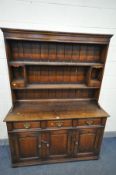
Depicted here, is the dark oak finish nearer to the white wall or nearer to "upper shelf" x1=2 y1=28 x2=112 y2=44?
"upper shelf" x1=2 y1=28 x2=112 y2=44

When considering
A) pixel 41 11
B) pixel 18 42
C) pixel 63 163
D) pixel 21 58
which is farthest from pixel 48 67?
pixel 63 163

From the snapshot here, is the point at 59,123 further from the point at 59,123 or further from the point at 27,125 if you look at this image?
the point at 27,125

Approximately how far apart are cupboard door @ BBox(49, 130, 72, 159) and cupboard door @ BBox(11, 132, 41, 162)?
20 centimetres

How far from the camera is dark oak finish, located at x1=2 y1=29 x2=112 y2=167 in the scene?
1845 millimetres

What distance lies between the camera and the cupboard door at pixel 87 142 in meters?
2.02

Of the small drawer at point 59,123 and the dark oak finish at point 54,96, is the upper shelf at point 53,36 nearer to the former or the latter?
the dark oak finish at point 54,96

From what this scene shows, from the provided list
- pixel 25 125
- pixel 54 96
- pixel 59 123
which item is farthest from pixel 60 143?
pixel 54 96

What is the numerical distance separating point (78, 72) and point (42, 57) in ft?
2.00

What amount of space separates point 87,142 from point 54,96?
34.3 inches

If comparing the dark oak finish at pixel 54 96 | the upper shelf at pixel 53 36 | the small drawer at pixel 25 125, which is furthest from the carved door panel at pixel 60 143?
the upper shelf at pixel 53 36

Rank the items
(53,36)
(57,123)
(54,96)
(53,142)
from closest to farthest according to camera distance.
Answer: (53,36) → (57,123) → (53,142) → (54,96)

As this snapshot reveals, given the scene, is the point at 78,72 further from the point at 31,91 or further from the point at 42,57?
the point at 31,91

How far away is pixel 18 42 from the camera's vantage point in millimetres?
1902

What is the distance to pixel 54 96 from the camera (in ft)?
7.39
